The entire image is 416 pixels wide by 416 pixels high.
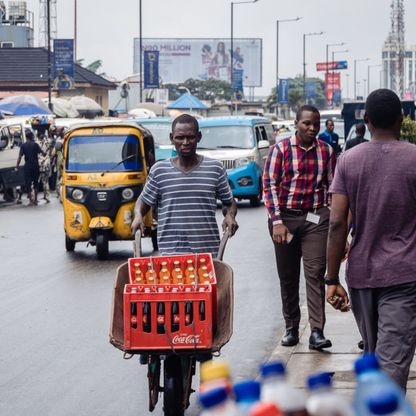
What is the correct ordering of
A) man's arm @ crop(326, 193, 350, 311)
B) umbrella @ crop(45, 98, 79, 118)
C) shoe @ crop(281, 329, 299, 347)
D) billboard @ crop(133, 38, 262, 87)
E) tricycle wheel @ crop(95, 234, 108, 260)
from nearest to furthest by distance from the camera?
man's arm @ crop(326, 193, 350, 311) → shoe @ crop(281, 329, 299, 347) → tricycle wheel @ crop(95, 234, 108, 260) → umbrella @ crop(45, 98, 79, 118) → billboard @ crop(133, 38, 262, 87)

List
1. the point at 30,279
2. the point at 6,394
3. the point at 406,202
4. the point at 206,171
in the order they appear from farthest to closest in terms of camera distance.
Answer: the point at 30,279
the point at 6,394
the point at 206,171
the point at 406,202

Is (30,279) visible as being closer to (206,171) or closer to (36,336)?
(36,336)

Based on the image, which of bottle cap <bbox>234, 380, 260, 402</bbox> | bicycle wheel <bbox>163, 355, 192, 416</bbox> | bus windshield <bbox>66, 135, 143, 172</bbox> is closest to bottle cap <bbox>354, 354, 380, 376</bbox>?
bottle cap <bbox>234, 380, 260, 402</bbox>

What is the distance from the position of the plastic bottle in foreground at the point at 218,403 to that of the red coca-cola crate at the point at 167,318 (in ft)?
13.7

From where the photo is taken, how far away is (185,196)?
24.7 feet

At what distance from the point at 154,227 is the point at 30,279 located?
2986 millimetres

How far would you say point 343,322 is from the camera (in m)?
10.6

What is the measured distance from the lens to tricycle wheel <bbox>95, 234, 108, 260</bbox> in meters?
16.9

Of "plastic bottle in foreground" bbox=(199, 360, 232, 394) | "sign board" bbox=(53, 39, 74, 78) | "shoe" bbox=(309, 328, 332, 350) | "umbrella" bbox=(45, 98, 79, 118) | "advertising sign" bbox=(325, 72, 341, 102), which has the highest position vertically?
"advertising sign" bbox=(325, 72, 341, 102)

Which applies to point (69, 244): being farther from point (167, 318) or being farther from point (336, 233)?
point (336, 233)

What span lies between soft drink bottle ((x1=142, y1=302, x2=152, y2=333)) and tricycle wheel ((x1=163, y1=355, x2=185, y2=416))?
0.34m

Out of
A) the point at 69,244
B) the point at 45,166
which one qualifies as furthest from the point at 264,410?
the point at 45,166

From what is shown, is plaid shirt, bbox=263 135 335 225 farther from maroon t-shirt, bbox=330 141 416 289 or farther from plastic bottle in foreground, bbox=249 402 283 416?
plastic bottle in foreground, bbox=249 402 283 416

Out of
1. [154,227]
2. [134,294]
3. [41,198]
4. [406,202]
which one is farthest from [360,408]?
[41,198]
